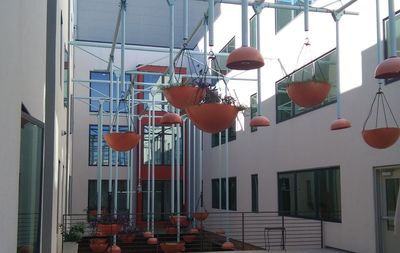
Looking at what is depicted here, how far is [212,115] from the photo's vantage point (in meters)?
3.97

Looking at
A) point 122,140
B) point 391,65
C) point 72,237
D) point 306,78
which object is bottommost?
point 72,237

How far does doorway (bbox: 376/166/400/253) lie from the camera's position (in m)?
8.66

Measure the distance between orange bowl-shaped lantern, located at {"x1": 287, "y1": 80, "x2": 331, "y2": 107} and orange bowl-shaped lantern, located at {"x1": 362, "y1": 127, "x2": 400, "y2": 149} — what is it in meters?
1.26

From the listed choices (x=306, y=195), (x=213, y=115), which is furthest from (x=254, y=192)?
(x=213, y=115)

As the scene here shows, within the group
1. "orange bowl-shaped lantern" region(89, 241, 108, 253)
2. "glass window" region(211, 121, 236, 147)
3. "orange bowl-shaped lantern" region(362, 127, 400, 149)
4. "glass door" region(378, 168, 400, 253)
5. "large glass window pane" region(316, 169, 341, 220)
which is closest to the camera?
"orange bowl-shaped lantern" region(362, 127, 400, 149)

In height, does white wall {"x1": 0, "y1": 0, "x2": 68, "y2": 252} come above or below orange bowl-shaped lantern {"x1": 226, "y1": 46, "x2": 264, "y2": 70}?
below

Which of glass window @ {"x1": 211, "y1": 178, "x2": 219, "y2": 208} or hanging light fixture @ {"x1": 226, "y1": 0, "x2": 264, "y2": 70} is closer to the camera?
hanging light fixture @ {"x1": 226, "y1": 0, "x2": 264, "y2": 70}

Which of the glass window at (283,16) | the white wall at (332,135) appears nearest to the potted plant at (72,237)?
the white wall at (332,135)

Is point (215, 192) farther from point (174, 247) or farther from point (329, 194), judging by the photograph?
point (329, 194)

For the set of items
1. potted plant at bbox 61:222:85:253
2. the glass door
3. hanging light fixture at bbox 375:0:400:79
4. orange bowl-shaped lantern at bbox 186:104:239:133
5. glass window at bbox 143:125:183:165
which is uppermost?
glass window at bbox 143:125:183:165

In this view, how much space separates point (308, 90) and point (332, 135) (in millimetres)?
5936

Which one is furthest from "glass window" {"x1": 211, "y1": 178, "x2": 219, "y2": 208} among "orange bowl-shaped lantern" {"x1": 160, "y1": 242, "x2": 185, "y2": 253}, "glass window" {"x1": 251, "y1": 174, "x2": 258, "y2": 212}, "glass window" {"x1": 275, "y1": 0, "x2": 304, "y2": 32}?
"orange bowl-shaped lantern" {"x1": 160, "y1": 242, "x2": 185, "y2": 253}

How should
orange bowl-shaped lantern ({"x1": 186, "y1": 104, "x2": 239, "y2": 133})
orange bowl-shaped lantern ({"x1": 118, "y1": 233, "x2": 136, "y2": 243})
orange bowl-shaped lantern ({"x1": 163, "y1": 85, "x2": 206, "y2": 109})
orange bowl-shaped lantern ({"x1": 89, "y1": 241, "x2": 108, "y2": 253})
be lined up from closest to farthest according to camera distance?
orange bowl-shaped lantern ({"x1": 186, "y1": 104, "x2": 239, "y2": 133})
orange bowl-shaped lantern ({"x1": 163, "y1": 85, "x2": 206, "y2": 109})
orange bowl-shaped lantern ({"x1": 89, "y1": 241, "x2": 108, "y2": 253})
orange bowl-shaped lantern ({"x1": 118, "y1": 233, "x2": 136, "y2": 243})

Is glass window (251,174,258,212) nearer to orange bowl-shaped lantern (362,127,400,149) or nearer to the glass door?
the glass door
